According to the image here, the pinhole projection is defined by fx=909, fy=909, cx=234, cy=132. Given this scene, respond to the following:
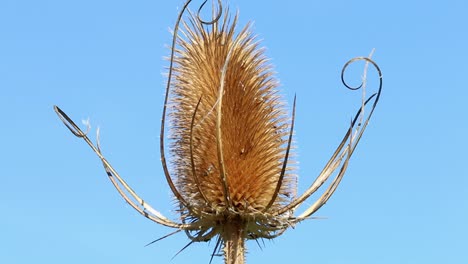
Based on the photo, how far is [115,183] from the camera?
6016 millimetres

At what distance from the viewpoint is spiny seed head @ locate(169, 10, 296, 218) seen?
5.82 metres

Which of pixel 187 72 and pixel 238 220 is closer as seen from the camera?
pixel 238 220

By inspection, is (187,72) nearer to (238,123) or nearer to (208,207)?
(238,123)

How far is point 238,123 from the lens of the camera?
5906mm

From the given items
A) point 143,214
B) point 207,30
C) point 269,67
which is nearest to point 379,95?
point 269,67

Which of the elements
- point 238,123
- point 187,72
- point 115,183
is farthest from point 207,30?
point 115,183

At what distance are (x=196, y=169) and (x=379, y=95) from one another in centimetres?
134

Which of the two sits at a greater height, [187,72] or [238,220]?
[187,72]

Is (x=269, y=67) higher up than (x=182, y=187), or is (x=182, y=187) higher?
(x=269, y=67)

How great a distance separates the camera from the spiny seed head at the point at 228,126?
19.1 feet

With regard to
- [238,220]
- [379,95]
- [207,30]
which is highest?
[207,30]

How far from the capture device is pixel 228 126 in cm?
590

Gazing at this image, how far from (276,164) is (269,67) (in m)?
0.73

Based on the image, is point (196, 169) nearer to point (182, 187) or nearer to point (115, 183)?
point (182, 187)
